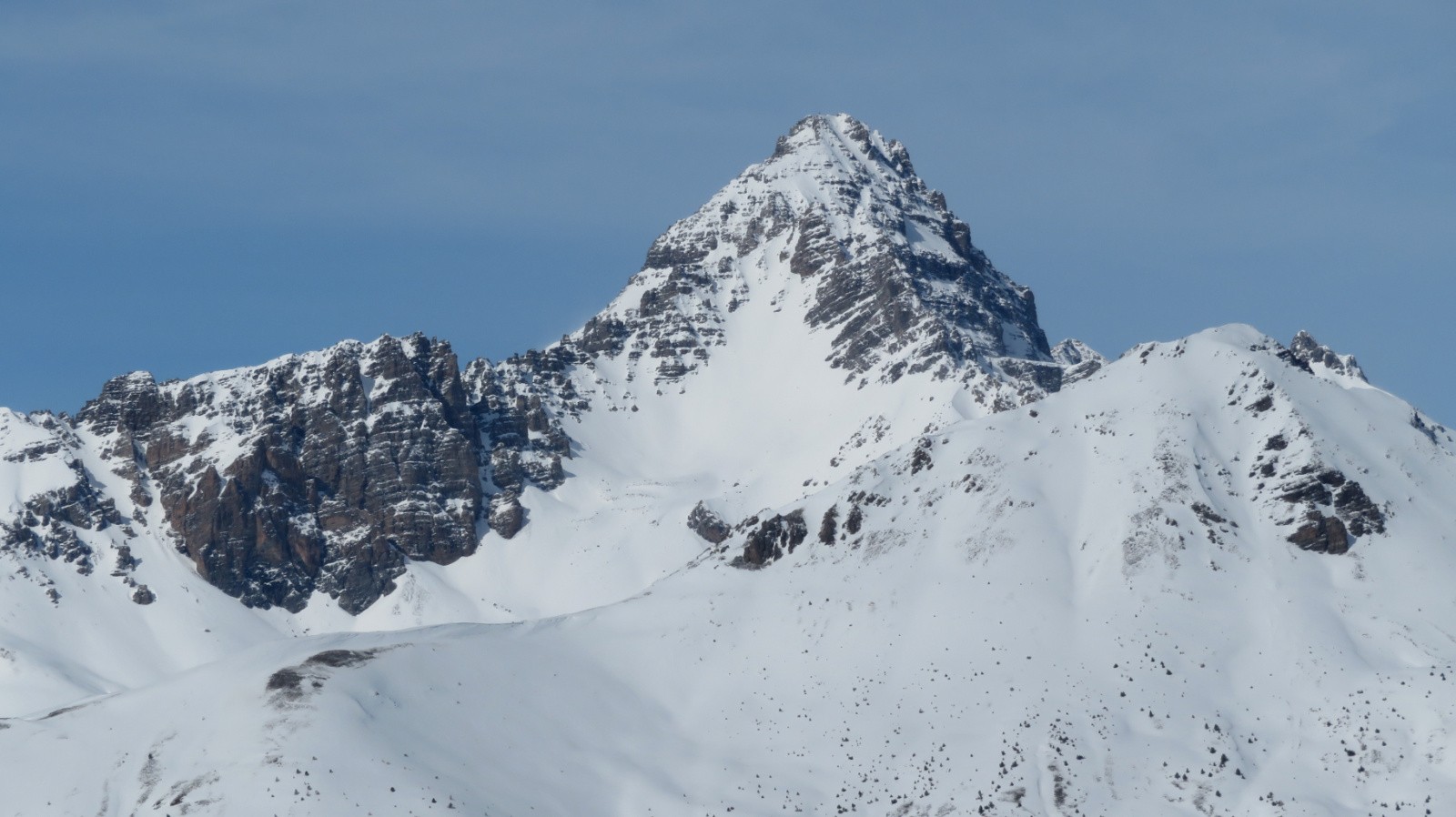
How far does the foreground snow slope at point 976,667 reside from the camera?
134000 mm

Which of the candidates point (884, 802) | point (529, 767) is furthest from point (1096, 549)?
point (529, 767)

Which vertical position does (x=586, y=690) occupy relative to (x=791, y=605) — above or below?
below

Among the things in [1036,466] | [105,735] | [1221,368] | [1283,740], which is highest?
[1221,368]

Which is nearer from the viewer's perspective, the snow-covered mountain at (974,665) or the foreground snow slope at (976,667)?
the foreground snow slope at (976,667)

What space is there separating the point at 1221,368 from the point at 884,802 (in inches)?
2586

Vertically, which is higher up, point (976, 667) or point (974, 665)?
point (974, 665)

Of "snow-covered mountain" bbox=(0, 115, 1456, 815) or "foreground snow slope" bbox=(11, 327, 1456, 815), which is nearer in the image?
"foreground snow slope" bbox=(11, 327, 1456, 815)

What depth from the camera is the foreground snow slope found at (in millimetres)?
134000

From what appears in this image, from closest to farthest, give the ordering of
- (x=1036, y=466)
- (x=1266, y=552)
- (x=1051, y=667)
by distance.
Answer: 1. (x=1051, y=667)
2. (x=1266, y=552)
3. (x=1036, y=466)

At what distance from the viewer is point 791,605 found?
170 metres

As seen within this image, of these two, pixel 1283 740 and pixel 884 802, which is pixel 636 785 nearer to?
pixel 884 802

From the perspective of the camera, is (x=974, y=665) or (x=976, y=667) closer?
(x=976, y=667)

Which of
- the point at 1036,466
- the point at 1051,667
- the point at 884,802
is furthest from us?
the point at 1036,466

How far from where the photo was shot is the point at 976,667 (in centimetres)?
15212
